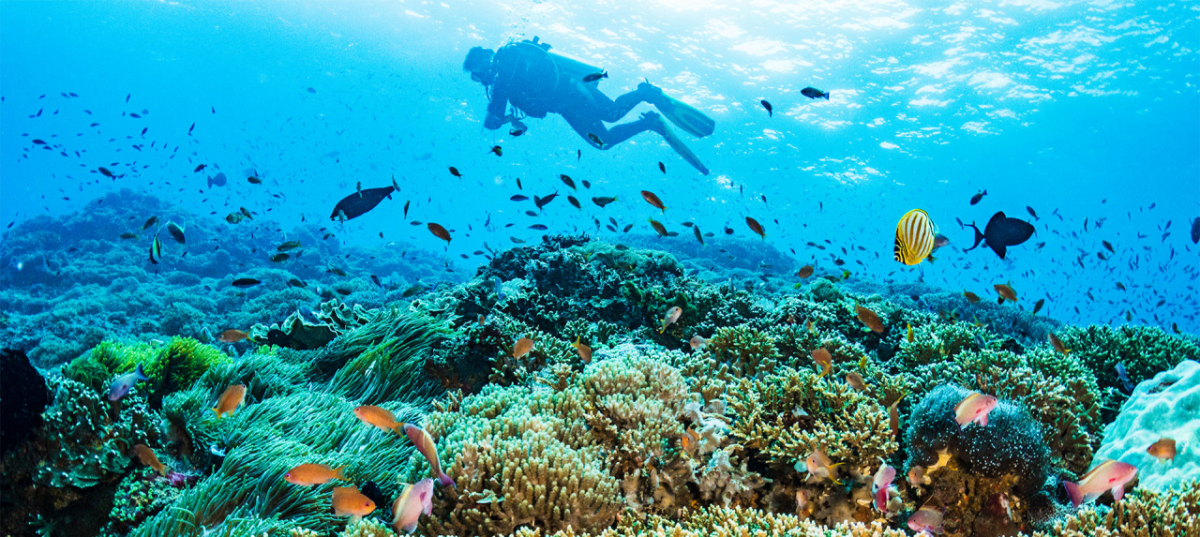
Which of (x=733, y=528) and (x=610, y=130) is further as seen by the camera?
(x=610, y=130)

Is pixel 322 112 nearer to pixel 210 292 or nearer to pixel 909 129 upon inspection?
pixel 210 292

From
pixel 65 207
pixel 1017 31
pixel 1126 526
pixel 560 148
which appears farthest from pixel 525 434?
pixel 65 207

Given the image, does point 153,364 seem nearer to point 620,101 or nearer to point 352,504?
point 352,504

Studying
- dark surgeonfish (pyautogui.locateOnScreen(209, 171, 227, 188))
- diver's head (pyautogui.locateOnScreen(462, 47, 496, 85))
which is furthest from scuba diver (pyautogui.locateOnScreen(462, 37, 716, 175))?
dark surgeonfish (pyautogui.locateOnScreen(209, 171, 227, 188))

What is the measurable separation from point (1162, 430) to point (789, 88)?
3203 centimetres

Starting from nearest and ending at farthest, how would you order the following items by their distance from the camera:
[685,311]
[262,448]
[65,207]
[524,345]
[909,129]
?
1. [262,448]
2. [524,345]
3. [685,311]
4. [909,129]
5. [65,207]

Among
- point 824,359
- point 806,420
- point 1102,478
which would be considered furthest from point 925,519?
point 824,359

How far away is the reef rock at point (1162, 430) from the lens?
3619mm

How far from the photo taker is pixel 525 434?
3.33 metres

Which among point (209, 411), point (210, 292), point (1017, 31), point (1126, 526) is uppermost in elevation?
point (1017, 31)

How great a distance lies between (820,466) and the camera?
327 cm

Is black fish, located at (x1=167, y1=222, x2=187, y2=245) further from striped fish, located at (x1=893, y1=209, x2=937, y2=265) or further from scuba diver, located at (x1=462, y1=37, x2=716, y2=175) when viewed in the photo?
scuba diver, located at (x1=462, y1=37, x2=716, y2=175)

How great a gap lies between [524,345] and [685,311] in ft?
10.3

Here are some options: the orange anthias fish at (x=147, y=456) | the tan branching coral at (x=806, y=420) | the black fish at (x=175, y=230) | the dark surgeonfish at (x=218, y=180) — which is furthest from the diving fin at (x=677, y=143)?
the orange anthias fish at (x=147, y=456)
